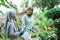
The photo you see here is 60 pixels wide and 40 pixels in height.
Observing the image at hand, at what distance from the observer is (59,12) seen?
3.73m

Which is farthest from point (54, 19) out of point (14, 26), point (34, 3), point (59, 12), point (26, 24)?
point (14, 26)

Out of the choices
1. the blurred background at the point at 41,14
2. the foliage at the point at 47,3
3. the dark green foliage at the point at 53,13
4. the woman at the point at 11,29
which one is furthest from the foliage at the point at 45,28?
the woman at the point at 11,29

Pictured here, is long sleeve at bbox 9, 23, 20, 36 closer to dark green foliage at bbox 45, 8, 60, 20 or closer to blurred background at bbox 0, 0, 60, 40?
blurred background at bbox 0, 0, 60, 40

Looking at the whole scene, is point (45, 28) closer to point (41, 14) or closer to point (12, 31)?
point (41, 14)

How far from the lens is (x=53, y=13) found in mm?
3738

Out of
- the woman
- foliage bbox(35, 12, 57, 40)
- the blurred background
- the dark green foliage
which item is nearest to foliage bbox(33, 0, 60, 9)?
the blurred background

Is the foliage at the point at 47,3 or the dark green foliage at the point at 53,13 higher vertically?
the foliage at the point at 47,3

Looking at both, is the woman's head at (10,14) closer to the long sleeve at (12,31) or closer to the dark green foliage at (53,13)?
the long sleeve at (12,31)

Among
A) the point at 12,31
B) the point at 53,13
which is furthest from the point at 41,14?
the point at 12,31

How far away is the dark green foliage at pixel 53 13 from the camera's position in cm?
371

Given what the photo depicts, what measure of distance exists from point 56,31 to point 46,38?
217 millimetres

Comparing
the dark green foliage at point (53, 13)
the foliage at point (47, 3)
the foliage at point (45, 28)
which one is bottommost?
the foliage at point (45, 28)

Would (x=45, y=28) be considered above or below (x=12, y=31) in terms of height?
below

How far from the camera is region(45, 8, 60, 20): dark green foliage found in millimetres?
3707
